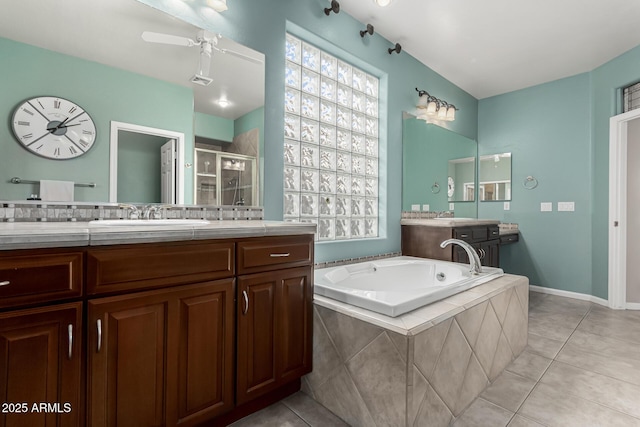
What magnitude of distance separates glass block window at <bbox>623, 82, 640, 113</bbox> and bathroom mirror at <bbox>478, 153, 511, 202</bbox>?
1155 millimetres

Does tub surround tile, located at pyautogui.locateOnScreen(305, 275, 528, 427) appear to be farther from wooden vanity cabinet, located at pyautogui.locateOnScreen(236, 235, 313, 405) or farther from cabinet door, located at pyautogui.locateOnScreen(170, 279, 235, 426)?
cabinet door, located at pyautogui.locateOnScreen(170, 279, 235, 426)

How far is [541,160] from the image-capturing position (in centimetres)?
378

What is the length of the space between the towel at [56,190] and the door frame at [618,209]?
14.6ft

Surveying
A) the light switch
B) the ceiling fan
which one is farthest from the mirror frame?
the light switch

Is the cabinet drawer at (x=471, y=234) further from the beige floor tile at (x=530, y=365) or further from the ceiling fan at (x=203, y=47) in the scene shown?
the ceiling fan at (x=203, y=47)

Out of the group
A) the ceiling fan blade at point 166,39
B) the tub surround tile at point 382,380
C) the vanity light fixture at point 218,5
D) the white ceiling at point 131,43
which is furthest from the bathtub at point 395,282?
the vanity light fixture at point 218,5

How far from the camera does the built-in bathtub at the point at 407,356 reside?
4.03 ft

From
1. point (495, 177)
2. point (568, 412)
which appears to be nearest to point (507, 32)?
point (495, 177)

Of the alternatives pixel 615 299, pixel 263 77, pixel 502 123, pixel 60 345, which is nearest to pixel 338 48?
pixel 263 77

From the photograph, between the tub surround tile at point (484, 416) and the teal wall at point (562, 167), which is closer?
the tub surround tile at point (484, 416)

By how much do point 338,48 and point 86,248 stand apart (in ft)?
7.31

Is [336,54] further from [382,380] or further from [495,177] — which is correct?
[495,177]

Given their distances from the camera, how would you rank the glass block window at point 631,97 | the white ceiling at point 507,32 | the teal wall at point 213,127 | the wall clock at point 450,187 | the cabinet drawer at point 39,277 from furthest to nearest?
1. the wall clock at point 450,187
2. the glass block window at point 631,97
3. the white ceiling at point 507,32
4. the teal wall at point 213,127
5. the cabinet drawer at point 39,277

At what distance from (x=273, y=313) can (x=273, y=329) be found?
74 mm
